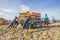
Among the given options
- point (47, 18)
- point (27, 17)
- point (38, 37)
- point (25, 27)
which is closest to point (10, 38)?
point (38, 37)

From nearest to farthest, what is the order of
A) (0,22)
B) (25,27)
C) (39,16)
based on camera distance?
(25,27) → (39,16) → (0,22)

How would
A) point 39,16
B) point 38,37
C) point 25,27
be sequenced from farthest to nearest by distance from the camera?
point 39,16 < point 25,27 < point 38,37

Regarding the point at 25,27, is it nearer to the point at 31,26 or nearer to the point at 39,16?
the point at 31,26

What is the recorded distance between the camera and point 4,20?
26.0m

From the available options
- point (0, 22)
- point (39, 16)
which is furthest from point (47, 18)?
point (0, 22)

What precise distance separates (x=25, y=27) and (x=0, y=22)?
9.89 meters

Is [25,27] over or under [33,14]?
under

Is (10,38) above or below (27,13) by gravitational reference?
below

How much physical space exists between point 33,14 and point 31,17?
1.21 feet

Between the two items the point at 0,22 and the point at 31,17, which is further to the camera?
the point at 0,22

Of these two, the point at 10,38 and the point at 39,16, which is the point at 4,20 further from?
the point at 10,38

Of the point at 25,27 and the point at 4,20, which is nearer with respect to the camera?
the point at 25,27

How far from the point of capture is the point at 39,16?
55.4 ft

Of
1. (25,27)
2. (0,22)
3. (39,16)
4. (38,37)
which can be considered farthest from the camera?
(0,22)
